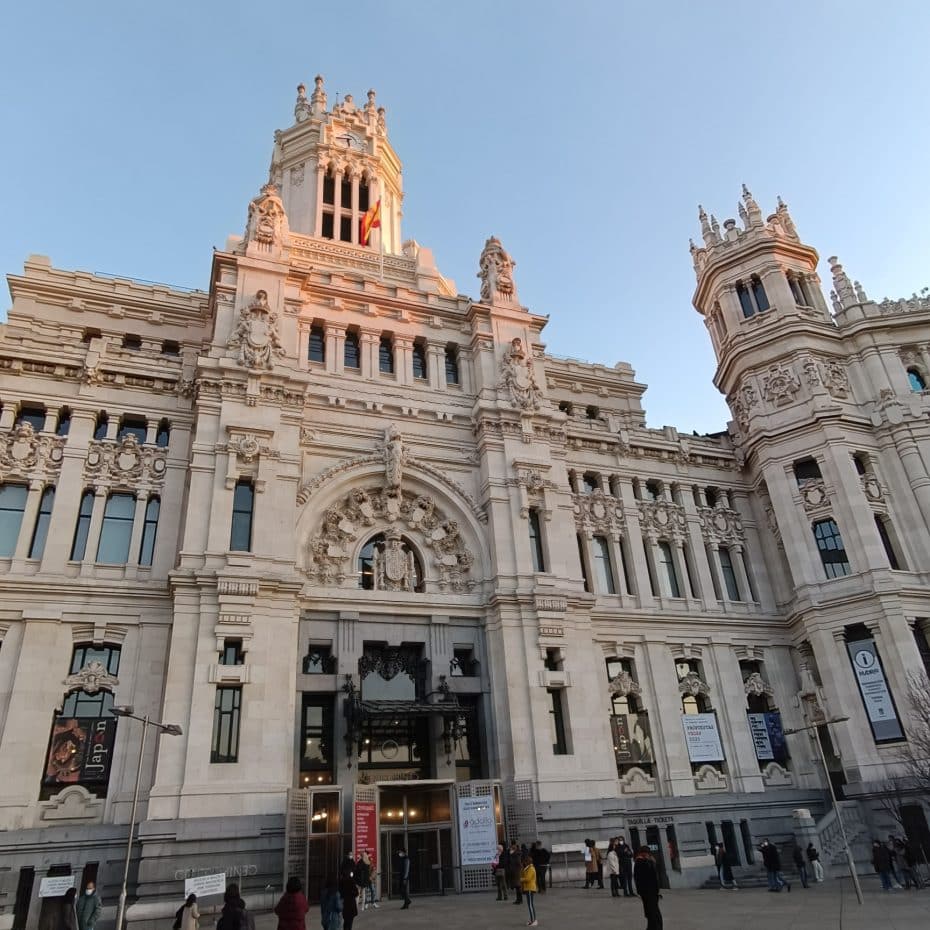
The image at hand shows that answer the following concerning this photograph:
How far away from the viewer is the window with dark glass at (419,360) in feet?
137

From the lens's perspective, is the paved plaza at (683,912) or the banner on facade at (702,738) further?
the banner on facade at (702,738)

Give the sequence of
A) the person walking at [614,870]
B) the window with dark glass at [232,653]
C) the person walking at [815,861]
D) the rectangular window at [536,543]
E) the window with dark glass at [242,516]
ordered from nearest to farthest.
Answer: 1. the person walking at [614,870]
2. the window with dark glass at [232,653]
3. the person walking at [815,861]
4. the window with dark glass at [242,516]
5. the rectangular window at [536,543]

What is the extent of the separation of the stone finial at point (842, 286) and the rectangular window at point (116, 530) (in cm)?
4458

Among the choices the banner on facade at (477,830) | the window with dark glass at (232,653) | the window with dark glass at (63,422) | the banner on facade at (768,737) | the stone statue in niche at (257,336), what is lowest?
the banner on facade at (477,830)

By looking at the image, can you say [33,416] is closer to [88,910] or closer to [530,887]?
[88,910]

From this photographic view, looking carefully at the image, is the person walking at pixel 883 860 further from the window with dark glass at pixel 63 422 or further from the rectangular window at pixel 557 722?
the window with dark glass at pixel 63 422

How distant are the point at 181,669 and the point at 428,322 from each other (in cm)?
2328

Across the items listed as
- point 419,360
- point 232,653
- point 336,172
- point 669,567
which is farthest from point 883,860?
point 336,172

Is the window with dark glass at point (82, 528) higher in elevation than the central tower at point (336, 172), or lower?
lower

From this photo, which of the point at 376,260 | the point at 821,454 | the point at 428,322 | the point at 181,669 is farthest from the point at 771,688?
the point at 376,260

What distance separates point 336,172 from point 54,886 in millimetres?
53740

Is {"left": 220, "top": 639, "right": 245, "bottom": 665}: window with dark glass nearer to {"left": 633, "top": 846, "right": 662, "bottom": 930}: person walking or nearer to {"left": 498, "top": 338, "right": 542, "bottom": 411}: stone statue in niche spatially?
{"left": 633, "top": 846, "right": 662, "bottom": 930}: person walking

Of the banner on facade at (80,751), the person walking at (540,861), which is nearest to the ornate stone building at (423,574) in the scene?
the banner on facade at (80,751)

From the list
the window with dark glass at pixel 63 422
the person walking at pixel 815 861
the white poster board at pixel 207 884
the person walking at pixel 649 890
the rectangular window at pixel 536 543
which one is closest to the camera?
the person walking at pixel 649 890
